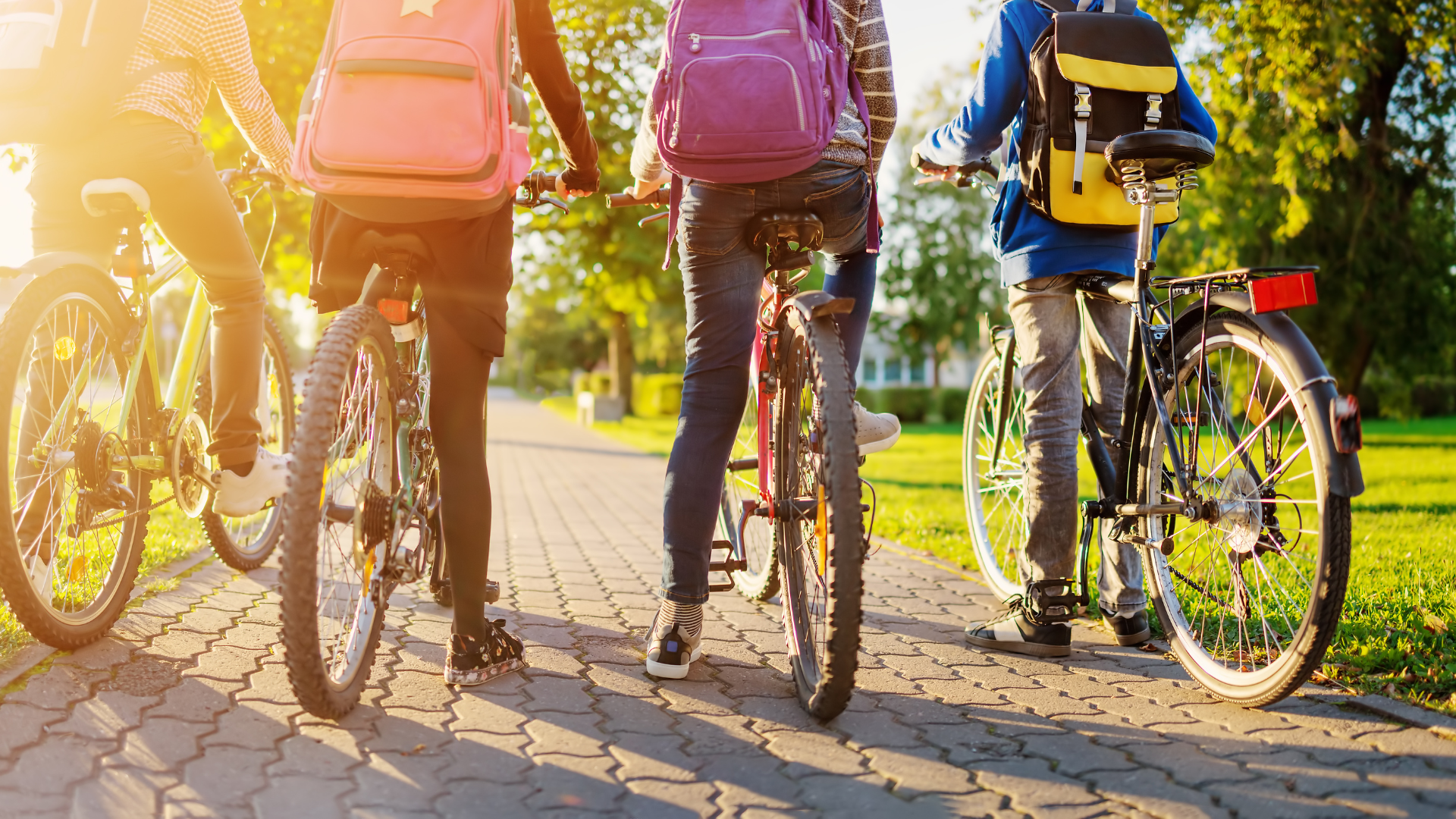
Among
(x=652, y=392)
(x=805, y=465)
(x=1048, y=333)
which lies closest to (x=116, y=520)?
(x=805, y=465)

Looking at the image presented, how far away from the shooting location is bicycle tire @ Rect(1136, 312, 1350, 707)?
8.05 feet

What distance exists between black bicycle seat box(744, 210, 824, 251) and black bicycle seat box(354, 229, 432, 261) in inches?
35.4

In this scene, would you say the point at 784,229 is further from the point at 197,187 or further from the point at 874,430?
the point at 197,187

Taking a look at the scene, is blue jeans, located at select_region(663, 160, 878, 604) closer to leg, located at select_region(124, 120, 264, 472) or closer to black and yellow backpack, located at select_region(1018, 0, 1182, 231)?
black and yellow backpack, located at select_region(1018, 0, 1182, 231)

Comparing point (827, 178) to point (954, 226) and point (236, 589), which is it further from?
point (954, 226)

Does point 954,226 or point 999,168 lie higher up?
point 954,226

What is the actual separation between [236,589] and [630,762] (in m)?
2.31

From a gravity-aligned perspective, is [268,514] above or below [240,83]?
below

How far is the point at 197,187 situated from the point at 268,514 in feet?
6.56

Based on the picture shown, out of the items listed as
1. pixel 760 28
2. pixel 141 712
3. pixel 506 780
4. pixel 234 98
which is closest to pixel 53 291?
pixel 234 98

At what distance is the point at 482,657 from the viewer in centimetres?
297

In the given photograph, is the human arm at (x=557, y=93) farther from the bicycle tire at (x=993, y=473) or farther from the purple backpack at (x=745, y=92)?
the bicycle tire at (x=993, y=473)

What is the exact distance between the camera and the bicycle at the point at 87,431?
2805 mm

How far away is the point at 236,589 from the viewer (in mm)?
4051
